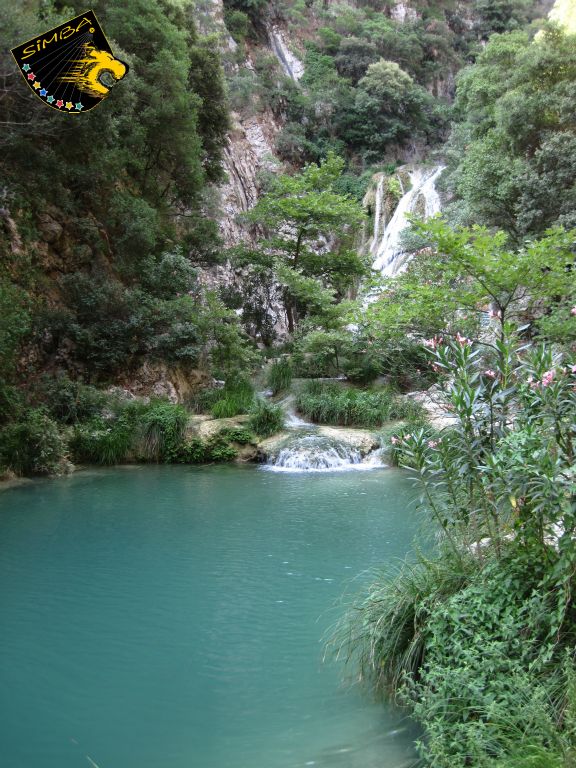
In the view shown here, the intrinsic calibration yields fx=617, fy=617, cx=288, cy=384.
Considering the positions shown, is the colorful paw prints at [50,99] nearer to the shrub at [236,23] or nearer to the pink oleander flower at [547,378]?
the pink oleander flower at [547,378]

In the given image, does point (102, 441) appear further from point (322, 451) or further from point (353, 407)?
point (353, 407)

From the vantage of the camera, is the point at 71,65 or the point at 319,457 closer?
the point at 71,65

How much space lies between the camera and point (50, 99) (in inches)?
433

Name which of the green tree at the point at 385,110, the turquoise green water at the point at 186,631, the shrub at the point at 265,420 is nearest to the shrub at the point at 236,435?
the shrub at the point at 265,420

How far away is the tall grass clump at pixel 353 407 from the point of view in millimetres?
14508

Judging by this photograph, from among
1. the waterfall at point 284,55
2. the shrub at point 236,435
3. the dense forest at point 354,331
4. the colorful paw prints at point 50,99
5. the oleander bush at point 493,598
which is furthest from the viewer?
the waterfall at point 284,55

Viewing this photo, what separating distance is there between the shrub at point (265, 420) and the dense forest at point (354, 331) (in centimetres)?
3

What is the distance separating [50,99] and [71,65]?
97cm

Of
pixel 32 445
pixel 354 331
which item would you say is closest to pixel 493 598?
pixel 32 445

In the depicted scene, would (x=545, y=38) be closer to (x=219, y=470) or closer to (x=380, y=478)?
(x=380, y=478)

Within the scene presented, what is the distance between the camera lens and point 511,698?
8.74 ft

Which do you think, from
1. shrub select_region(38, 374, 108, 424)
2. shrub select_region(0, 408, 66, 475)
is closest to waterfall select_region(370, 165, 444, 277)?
shrub select_region(38, 374, 108, 424)

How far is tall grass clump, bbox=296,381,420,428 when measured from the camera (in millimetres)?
14508

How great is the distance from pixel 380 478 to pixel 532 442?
8.31 m
